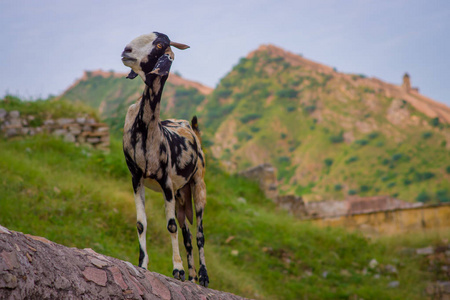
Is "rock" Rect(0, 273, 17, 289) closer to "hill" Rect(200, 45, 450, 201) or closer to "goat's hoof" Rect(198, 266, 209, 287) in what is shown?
"goat's hoof" Rect(198, 266, 209, 287)

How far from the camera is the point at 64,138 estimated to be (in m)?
11.1

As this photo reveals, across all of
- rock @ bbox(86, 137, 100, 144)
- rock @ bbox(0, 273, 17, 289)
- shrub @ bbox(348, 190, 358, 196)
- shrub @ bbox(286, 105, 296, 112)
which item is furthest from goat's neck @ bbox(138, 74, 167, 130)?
shrub @ bbox(286, 105, 296, 112)

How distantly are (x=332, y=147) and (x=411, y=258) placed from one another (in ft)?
95.3

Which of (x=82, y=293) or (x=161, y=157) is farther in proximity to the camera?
(x=161, y=157)

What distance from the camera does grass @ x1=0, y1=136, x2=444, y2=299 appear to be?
288 inches

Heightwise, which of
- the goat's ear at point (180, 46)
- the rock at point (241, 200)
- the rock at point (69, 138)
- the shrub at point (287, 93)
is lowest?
the rock at point (241, 200)

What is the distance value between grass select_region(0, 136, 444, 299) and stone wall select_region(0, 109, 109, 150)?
40 centimetres

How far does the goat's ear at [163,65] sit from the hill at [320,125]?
2571cm

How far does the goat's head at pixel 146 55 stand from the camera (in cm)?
359

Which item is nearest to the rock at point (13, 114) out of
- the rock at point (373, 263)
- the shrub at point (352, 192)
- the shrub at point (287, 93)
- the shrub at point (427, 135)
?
the rock at point (373, 263)

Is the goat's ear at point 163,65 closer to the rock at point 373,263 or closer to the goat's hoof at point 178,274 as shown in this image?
the goat's hoof at point 178,274

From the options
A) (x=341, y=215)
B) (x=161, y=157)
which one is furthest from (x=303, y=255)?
(x=161, y=157)

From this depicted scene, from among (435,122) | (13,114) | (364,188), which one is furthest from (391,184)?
(13,114)

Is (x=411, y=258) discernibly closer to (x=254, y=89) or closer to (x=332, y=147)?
(x=332, y=147)
